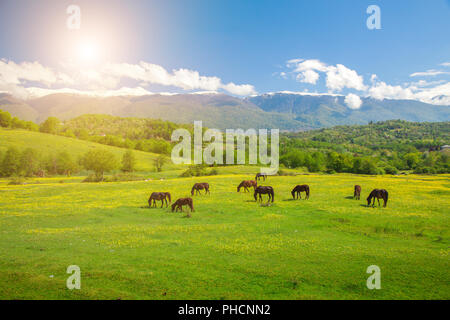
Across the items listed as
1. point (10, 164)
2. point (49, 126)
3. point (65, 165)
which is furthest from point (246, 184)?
point (49, 126)

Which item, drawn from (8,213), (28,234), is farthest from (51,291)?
(8,213)

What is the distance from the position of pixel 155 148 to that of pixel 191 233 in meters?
160

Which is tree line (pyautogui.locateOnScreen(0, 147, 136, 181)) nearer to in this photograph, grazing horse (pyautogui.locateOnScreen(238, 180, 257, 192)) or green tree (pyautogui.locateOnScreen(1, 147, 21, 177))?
green tree (pyautogui.locateOnScreen(1, 147, 21, 177))

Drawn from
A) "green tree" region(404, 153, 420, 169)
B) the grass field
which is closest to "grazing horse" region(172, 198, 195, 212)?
the grass field

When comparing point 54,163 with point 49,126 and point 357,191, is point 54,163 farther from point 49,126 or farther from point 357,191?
point 357,191

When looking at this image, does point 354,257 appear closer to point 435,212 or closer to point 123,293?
point 123,293

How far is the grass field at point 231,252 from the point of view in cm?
995

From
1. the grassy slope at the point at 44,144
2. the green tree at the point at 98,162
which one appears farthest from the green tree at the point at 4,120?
the green tree at the point at 98,162

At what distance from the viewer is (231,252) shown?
13.7 m

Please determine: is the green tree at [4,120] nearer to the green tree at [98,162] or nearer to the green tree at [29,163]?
the green tree at [29,163]

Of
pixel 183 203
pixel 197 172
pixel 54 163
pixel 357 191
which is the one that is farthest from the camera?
pixel 54 163

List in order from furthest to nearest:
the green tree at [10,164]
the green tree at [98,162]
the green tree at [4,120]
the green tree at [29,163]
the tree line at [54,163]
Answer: the green tree at [4,120]
the green tree at [29,163]
the green tree at [10,164]
the tree line at [54,163]
the green tree at [98,162]

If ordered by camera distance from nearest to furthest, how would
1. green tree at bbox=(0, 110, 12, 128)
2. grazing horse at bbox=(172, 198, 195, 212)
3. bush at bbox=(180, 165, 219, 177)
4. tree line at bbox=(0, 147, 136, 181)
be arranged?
1. grazing horse at bbox=(172, 198, 195, 212)
2. tree line at bbox=(0, 147, 136, 181)
3. bush at bbox=(180, 165, 219, 177)
4. green tree at bbox=(0, 110, 12, 128)

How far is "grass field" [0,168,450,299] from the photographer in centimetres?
995
